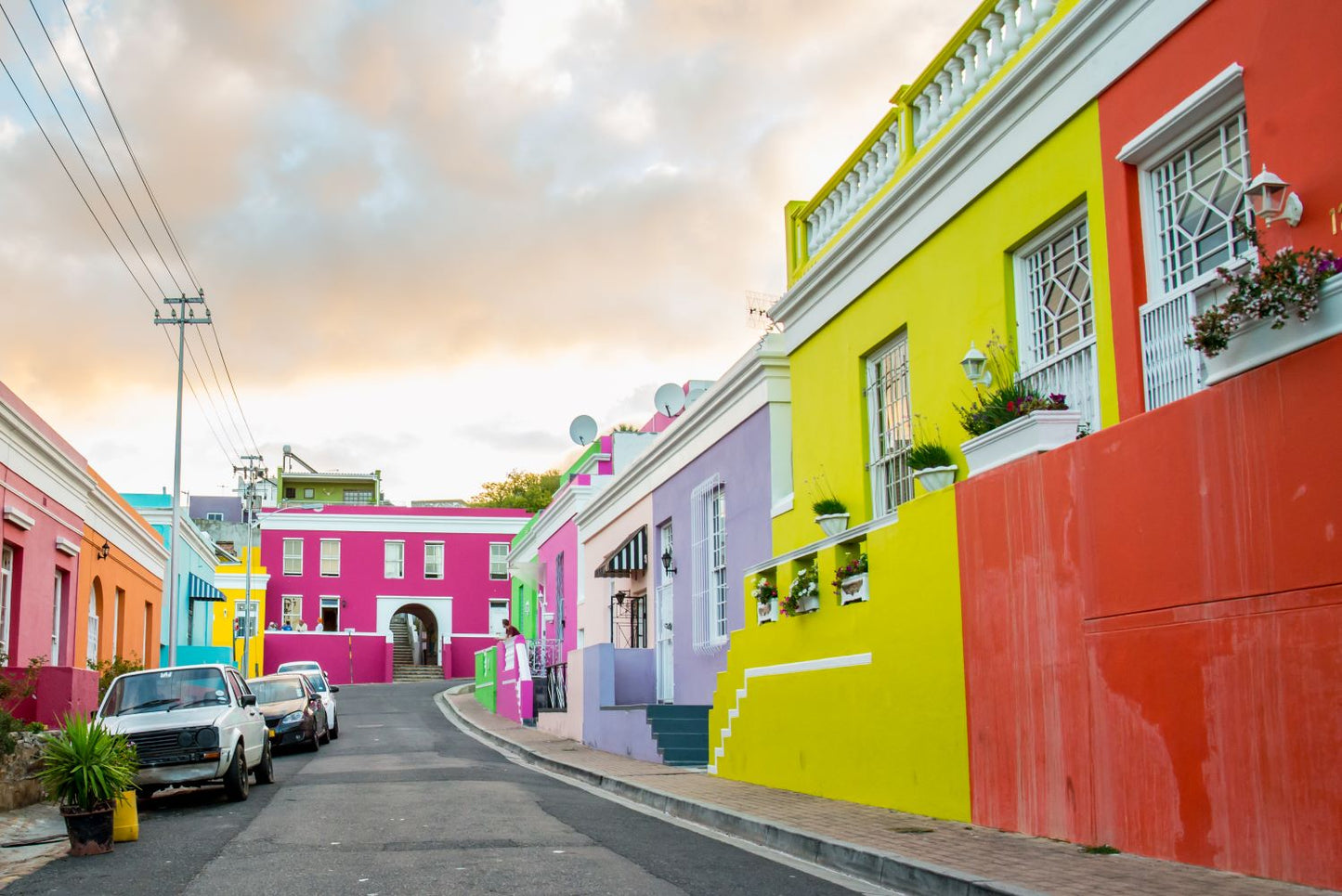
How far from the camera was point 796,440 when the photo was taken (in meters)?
16.5

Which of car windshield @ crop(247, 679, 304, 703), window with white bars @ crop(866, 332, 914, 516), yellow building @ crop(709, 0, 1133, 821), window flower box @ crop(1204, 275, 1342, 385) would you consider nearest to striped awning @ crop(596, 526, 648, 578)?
car windshield @ crop(247, 679, 304, 703)

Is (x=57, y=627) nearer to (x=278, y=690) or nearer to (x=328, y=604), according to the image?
(x=278, y=690)

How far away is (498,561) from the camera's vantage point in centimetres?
6325

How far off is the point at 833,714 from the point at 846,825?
2.45 m

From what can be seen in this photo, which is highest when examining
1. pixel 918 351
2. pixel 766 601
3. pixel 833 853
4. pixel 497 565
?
pixel 497 565

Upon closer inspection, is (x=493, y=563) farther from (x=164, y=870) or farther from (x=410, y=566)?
(x=164, y=870)

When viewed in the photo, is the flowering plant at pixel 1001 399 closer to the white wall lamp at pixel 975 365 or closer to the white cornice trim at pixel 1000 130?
the white wall lamp at pixel 975 365

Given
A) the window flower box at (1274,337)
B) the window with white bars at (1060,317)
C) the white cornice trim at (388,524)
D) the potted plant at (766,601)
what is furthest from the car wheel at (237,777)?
the white cornice trim at (388,524)

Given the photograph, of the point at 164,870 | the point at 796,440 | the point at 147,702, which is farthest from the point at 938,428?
the point at 147,702

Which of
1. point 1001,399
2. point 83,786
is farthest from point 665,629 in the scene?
point 1001,399

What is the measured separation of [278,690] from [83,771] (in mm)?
14099

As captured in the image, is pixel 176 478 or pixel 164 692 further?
pixel 176 478

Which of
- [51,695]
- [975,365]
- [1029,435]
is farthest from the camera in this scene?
[51,695]

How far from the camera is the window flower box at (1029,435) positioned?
976 centimetres
